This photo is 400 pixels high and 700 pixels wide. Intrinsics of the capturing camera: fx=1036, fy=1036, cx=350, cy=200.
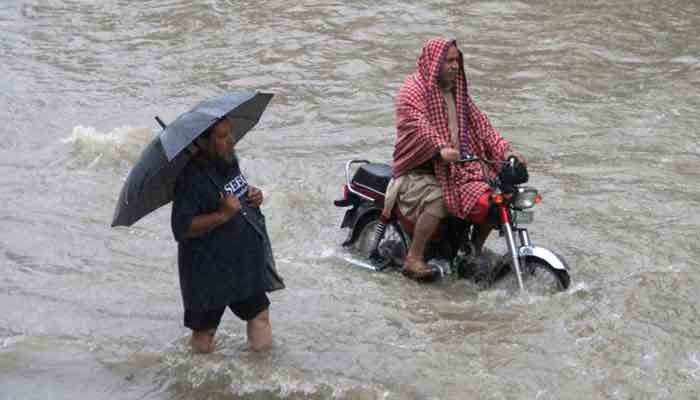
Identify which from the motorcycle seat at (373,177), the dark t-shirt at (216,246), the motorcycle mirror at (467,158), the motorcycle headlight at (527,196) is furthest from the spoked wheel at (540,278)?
the dark t-shirt at (216,246)

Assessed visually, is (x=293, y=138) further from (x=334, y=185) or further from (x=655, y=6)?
(x=655, y=6)

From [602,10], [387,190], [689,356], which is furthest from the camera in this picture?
[602,10]

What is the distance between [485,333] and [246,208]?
6.76 ft

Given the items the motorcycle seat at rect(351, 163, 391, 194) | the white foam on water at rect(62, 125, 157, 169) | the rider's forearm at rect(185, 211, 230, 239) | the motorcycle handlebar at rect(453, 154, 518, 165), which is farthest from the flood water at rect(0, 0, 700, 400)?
the rider's forearm at rect(185, 211, 230, 239)

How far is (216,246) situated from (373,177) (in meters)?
2.81

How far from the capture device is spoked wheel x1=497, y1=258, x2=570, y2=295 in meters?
7.43

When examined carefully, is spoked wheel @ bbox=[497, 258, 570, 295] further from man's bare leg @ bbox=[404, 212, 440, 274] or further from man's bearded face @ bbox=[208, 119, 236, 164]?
man's bearded face @ bbox=[208, 119, 236, 164]

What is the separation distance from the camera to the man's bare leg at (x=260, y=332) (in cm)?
642

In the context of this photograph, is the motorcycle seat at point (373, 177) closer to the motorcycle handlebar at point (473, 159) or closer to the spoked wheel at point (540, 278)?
the motorcycle handlebar at point (473, 159)

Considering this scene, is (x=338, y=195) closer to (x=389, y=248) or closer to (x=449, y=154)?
(x=389, y=248)

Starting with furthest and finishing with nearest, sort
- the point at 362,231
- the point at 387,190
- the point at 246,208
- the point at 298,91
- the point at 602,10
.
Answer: the point at 602,10, the point at 298,91, the point at 362,231, the point at 387,190, the point at 246,208

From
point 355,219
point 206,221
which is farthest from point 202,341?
point 355,219

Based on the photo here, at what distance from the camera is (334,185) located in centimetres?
1113

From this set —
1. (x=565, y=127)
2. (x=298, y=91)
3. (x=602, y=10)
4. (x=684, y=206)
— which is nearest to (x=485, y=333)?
(x=684, y=206)
